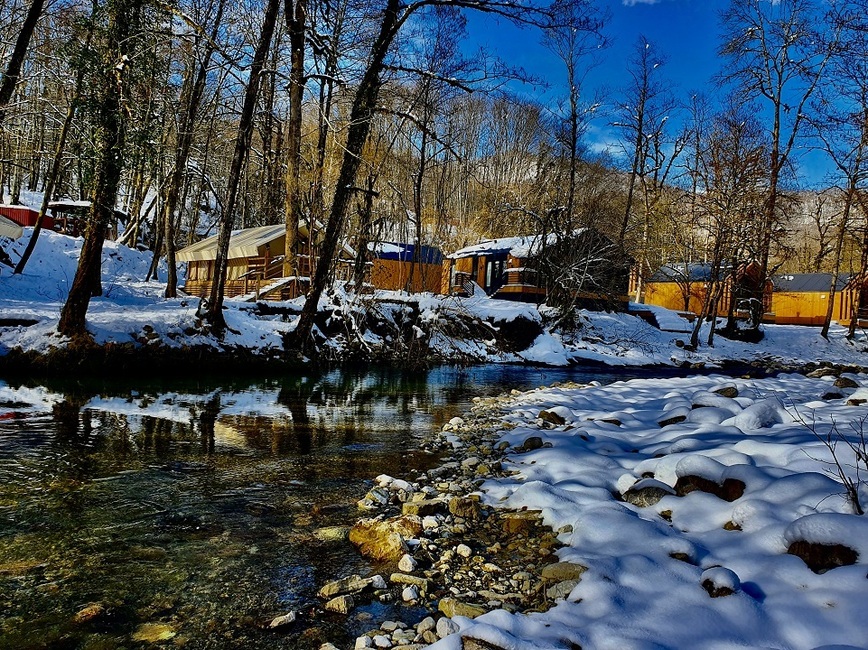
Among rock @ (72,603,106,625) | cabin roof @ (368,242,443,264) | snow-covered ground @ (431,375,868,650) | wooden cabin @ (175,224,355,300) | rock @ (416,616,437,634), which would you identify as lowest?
rock @ (72,603,106,625)

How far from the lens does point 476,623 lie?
243cm

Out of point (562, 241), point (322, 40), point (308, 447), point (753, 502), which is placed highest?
point (322, 40)

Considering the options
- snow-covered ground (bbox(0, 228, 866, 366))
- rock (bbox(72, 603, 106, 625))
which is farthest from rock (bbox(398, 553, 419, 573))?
snow-covered ground (bbox(0, 228, 866, 366))

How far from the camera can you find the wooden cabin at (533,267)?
80.5 feet

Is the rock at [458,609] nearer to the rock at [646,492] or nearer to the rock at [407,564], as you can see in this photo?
the rock at [407,564]

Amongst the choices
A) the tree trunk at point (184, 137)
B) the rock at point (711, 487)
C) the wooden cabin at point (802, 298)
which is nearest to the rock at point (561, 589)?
the rock at point (711, 487)

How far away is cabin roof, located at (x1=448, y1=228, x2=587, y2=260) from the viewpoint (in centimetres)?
2692

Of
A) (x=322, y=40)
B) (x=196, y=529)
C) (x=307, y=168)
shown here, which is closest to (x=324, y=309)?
(x=307, y=168)

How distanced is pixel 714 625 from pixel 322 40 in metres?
12.1

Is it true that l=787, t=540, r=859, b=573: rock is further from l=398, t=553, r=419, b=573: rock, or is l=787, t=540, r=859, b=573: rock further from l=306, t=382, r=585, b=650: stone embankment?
l=398, t=553, r=419, b=573: rock

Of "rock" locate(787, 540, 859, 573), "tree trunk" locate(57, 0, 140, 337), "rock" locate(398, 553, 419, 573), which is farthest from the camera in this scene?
"tree trunk" locate(57, 0, 140, 337)

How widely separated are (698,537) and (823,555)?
68cm

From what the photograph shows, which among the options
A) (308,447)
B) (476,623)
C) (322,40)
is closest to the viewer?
(476,623)

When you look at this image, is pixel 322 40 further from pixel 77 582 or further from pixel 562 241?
pixel 562 241
